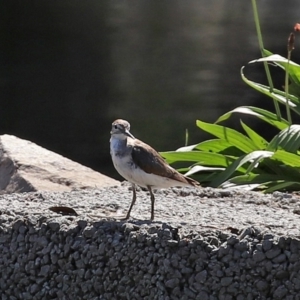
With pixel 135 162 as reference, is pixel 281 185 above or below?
below

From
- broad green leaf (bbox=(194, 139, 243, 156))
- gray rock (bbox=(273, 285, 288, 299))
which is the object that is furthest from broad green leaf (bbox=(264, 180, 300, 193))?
gray rock (bbox=(273, 285, 288, 299))

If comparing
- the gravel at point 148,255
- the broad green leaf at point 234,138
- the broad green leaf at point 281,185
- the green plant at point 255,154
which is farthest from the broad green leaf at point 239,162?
the gravel at point 148,255

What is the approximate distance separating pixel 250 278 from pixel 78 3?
93.1 ft

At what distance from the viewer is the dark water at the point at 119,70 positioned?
46.9 ft

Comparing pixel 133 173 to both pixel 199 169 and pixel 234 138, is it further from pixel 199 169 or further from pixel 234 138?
pixel 234 138

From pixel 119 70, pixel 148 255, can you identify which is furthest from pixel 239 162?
pixel 119 70

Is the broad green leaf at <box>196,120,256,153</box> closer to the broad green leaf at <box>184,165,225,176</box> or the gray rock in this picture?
the broad green leaf at <box>184,165,225,176</box>

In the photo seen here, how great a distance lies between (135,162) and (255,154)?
6.85ft

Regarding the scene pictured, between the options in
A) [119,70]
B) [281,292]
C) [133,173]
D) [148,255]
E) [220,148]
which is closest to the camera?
[281,292]

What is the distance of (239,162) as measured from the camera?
691cm

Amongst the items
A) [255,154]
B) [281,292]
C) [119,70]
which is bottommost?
[119,70]

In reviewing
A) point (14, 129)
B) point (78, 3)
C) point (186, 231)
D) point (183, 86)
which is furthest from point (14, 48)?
A: point (186, 231)

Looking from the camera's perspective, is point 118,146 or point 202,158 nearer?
point 118,146

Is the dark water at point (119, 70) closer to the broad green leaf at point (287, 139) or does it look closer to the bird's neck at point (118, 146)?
Result: the broad green leaf at point (287, 139)
